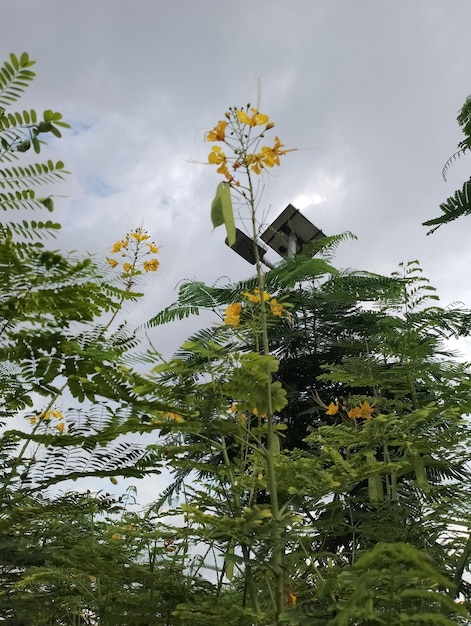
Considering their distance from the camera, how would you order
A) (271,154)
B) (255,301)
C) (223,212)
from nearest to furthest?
(223,212)
(271,154)
(255,301)

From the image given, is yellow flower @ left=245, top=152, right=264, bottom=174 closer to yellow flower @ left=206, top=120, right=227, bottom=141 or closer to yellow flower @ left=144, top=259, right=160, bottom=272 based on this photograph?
yellow flower @ left=206, top=120, right=227, bottom=141

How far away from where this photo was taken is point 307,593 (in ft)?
4.72

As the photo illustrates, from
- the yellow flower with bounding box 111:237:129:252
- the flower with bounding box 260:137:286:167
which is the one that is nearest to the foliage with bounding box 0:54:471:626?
the flower with bounding box 260:137:286:167

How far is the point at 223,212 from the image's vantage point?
1221 millimetres

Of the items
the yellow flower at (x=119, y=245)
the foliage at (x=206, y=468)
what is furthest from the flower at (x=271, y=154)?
the yellow flower at (x=119, y=245)

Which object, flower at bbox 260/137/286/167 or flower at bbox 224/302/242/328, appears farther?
flower at bbox 224/302/242/328

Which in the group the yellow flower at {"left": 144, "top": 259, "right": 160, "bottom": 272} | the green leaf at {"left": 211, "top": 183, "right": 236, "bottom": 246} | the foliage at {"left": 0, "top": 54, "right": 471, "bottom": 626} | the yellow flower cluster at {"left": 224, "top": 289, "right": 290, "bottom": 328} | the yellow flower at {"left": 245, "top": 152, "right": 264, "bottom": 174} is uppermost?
the yellow flower at {"left": 144, "top": 259, "right": 160, "bottom": 272}

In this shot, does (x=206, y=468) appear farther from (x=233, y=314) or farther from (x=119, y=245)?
(x=119, y=245)

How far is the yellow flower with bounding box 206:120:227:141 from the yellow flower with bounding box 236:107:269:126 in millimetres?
41

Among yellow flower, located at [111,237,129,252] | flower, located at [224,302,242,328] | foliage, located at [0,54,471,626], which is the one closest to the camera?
foliage, located at [0,54,471,626]

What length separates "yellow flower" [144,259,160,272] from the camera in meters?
2.51

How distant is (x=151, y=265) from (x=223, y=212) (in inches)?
53.3

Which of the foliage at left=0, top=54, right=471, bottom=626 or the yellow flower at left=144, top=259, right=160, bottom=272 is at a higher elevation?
the yellow flower at left=144, top=259, right=160, bottom=272

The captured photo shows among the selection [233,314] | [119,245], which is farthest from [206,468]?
[119,245]
